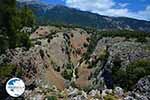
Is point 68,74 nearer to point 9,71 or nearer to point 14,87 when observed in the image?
point 9,71

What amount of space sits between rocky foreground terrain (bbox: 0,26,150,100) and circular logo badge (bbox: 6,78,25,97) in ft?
8.80

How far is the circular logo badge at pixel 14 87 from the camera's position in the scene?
32888 millimetres

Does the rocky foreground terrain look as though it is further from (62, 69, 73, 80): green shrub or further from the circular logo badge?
the circular logo badge

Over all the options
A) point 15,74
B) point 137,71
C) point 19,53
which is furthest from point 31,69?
point 137,71

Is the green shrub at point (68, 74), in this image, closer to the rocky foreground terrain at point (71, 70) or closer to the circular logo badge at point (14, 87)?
the rocky foreground terrain at point (71, 70)

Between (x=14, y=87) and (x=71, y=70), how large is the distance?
46658 mm

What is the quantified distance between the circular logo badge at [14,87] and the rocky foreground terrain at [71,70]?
268 centimetres

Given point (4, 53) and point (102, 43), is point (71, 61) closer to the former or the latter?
point (102, 43)

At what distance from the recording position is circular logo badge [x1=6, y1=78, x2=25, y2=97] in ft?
108

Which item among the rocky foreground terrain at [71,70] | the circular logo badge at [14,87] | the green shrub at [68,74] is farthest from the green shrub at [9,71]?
the green shrub at [68,74]

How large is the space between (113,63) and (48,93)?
27.3m

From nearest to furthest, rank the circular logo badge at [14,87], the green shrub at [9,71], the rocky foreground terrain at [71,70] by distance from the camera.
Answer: the circular logo badge at [14,87]
the rocky foreground terrain at [71,70]
the green shrub at [9,71]

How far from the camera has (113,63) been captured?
6203 cm

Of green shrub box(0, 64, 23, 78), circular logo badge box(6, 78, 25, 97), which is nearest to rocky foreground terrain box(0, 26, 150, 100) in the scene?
green shrub box(0, 64, 23, 78)
